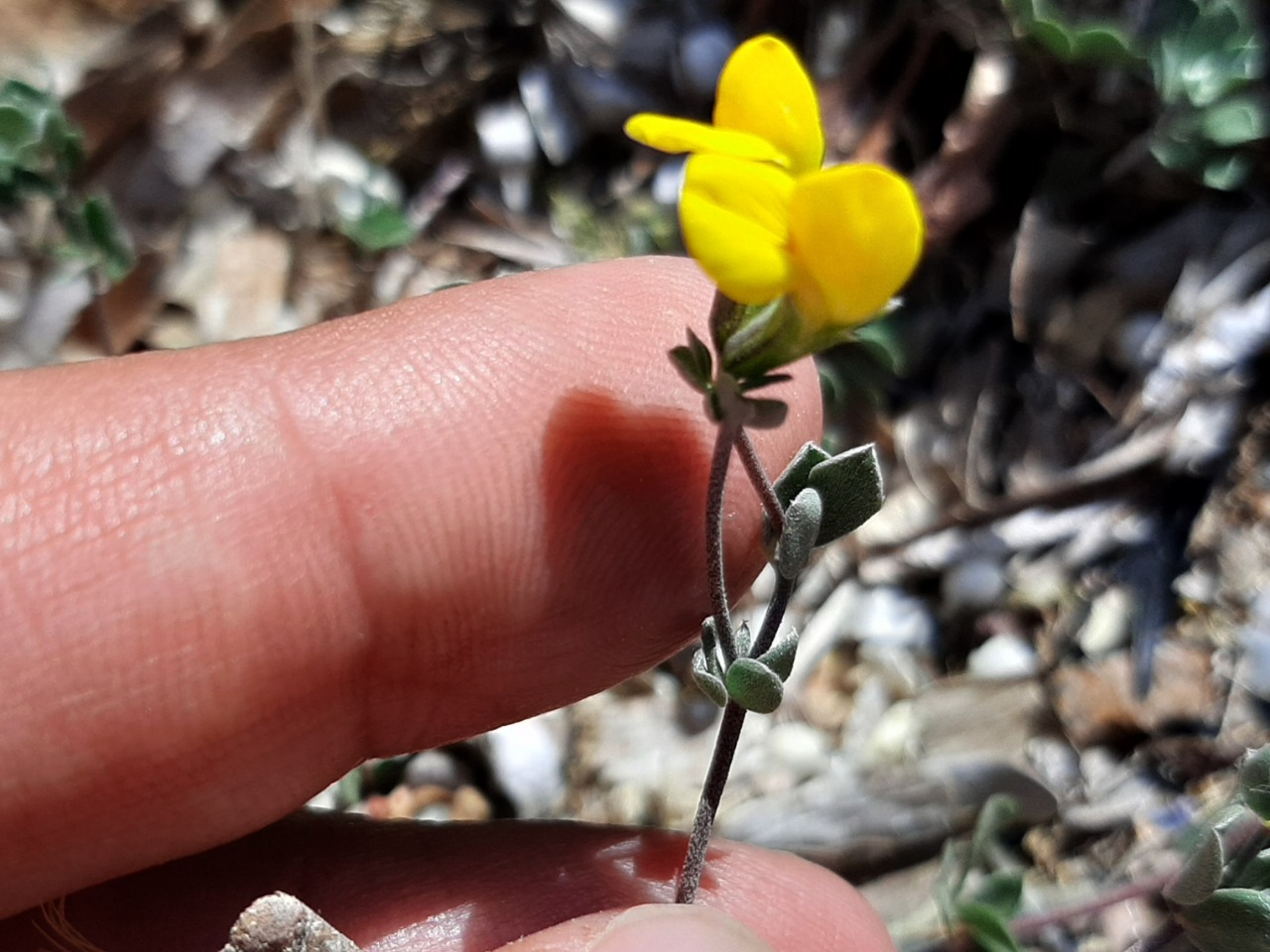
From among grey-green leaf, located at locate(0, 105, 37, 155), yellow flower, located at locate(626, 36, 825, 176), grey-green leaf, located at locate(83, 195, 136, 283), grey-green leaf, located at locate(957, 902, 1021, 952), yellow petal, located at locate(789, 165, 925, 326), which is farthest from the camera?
grey-green leaf, located at locate(83, 195, 136, 283)

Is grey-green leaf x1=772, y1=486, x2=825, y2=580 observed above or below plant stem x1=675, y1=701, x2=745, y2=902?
above

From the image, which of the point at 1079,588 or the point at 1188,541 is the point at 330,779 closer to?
the point at 1079,588

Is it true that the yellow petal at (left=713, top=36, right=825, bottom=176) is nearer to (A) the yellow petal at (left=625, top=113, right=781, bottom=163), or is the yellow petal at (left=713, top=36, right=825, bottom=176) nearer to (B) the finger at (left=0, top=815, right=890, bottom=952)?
(A) the yellow petal at (left=625, top=113, right=781, bottom=163)

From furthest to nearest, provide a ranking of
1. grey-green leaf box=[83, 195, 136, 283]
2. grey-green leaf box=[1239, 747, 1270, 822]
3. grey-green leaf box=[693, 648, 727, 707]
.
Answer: grey-green leaf box=[83, 195, 136, 283]
grey-green leaf box=[1239, 747, 1270, 822]
grey-green leaf box=[693, 648, 727, 707]

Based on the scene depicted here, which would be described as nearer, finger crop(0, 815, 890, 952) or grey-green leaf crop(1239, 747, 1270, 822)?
grey-green leaf crop(1239, 747, 1270, 822)

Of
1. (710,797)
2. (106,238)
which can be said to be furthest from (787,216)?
(106,238)

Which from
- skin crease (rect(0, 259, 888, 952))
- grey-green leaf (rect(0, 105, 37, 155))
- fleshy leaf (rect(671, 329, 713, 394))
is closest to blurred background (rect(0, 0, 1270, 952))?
grey-green leaf (rect(0, 105, 37, 155))

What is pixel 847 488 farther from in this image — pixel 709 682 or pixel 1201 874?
pixel 1201 874

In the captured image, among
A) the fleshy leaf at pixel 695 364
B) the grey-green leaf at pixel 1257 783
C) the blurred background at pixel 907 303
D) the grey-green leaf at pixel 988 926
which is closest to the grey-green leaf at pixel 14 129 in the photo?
the blurred background at pixel 907 303

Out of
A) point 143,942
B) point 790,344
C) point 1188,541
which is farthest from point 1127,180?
point 143,942
